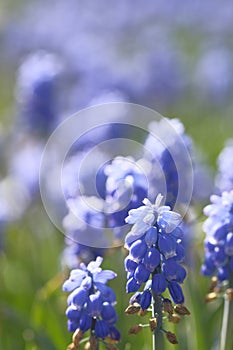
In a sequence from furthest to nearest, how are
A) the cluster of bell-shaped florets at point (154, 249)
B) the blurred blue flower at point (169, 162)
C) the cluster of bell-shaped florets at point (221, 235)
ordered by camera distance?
the blurred blue flower at point (169, 162)
the cluster of bell-shaped florets at point (221, 235)
the cluster of bell-shaped florets at point (154, 249)

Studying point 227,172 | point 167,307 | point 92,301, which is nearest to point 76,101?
point 227,172

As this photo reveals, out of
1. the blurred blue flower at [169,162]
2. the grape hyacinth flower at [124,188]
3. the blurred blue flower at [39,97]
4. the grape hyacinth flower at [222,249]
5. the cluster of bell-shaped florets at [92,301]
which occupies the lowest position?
the cluster of bell-shaped florets at [92,301]

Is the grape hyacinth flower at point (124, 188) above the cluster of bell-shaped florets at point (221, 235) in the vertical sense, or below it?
above

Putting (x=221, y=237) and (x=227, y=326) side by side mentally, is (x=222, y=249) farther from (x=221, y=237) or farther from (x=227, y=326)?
(x=227, y=326)

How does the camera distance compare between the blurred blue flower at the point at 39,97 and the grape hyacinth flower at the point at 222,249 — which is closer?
the grape hyacinth flower at the point at 222,249

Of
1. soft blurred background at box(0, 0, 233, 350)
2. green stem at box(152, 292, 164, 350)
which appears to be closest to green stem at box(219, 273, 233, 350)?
soft blurred background at box(0, 0, 233, 350)

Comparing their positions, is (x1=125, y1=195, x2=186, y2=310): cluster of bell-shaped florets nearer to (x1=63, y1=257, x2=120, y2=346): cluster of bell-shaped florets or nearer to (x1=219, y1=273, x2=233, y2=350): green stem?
(x1=63, y1=257, x2=120, y2=346): cluster of bell-shaped florets

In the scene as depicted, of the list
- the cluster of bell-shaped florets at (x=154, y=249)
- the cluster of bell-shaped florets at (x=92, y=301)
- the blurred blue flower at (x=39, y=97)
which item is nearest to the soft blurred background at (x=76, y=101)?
the blurred blue flower at (x=39, y=97)

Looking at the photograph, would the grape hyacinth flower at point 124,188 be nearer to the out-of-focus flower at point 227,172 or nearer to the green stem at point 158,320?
the out-of-focus flower at point 227,172

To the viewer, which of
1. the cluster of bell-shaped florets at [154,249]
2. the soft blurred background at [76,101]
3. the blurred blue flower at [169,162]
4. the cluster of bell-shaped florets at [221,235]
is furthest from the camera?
the soft blurred background at [76,101]
